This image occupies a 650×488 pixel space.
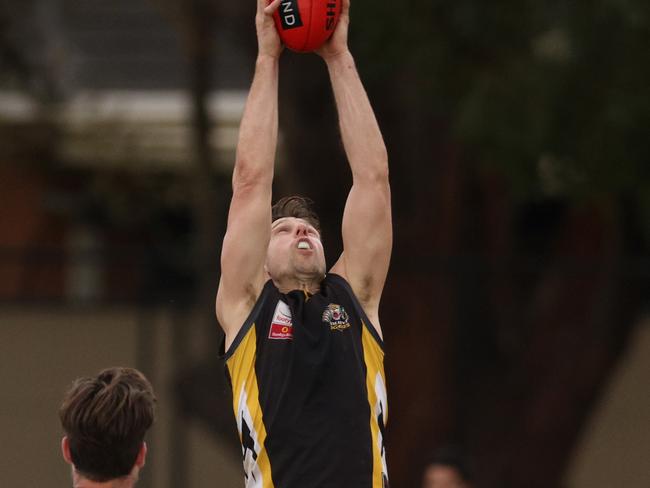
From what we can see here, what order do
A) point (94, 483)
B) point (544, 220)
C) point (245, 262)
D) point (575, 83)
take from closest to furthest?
point (94, 483)
point (245, 262)
point (575, 83)
point (544, 220)

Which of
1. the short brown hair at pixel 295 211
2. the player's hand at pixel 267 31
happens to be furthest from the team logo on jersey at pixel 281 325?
the player's hand at pixel 267 31

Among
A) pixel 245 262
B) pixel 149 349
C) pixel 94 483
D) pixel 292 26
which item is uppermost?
pixel 292 26

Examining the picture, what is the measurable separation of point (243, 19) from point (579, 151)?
3467 millimetres

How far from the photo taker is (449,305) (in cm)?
1272

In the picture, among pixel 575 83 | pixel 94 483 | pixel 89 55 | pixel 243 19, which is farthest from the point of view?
pixel 89 55

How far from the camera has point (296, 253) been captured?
4797mm

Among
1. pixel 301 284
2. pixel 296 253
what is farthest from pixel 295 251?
pixel 301 284

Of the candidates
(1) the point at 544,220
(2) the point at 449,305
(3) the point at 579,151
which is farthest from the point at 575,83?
(1) the point at 544,220

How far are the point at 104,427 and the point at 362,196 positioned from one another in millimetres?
1423

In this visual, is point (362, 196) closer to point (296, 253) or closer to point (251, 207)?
point (296, 253)

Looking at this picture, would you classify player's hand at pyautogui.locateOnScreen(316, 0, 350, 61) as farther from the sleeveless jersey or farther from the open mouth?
Result: the sleeveless jersey

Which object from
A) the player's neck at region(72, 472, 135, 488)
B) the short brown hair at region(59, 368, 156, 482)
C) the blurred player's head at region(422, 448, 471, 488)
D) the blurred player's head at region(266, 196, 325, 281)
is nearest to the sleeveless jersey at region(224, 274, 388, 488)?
the blurred player's head at region(266, 196, 325, 281)

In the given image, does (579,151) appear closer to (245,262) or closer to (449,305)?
(449,305)

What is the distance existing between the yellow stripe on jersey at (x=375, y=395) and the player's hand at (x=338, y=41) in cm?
103
